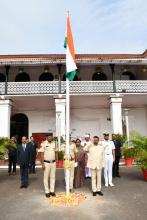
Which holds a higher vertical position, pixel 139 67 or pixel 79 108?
pixel 139 67

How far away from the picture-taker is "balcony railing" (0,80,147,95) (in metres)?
20.9

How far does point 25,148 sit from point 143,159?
162 inches

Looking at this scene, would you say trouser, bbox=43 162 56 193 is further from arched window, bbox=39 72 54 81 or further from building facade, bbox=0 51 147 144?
arched window, bbox=39 72 54 81

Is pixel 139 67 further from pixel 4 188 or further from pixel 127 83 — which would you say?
pixel 4 188

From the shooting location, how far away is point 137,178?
10.8 metres

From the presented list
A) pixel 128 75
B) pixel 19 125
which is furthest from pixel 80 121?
pixel 128 75

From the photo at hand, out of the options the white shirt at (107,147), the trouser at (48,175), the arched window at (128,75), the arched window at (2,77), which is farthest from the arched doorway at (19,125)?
the trouser at (48,175)

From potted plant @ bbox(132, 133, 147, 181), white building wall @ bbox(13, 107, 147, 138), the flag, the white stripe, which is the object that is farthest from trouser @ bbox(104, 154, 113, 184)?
white building wall @ bbox(13, 107, 147, 138)

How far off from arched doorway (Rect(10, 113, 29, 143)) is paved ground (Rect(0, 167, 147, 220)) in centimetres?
1438

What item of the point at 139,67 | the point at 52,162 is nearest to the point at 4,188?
the point at 52,162

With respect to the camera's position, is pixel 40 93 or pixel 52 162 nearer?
pixel 52 162

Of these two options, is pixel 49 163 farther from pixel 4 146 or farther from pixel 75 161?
pixel 4 146

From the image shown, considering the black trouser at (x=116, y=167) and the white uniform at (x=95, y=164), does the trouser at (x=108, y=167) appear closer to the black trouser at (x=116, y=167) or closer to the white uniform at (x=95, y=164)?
the white uniform at (x=95, y=164)

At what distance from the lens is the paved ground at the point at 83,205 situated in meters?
6.04
